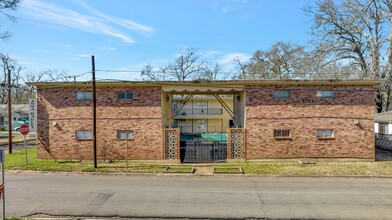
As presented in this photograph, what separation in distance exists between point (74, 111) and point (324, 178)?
52.1ft

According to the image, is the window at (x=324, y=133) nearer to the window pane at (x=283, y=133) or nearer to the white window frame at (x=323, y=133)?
the white window frame at (x=323, y=133)

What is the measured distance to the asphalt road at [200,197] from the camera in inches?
336

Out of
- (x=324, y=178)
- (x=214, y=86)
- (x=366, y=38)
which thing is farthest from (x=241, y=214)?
(x=366, y=38)

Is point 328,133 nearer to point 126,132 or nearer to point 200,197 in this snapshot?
point 200,197

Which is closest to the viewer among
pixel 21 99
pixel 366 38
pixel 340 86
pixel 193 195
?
pixel 193 195

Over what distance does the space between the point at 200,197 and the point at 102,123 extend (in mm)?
10327

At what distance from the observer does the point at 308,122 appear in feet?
57.0

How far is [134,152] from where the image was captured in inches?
691

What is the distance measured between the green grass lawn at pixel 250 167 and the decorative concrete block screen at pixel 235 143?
2.68 feet

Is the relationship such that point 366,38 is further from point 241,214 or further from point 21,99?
point 21,99

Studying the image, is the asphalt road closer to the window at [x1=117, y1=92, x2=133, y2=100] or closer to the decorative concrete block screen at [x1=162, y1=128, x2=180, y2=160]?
the decorative concrete block screen at [x1=162, y1=128, x2=180, y2=160]

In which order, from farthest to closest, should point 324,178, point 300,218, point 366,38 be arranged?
1. point 366,38
2. point 324,178
3. point 300,218

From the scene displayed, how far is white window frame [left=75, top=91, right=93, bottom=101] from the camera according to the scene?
701 inches

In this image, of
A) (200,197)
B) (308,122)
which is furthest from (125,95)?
(308,122)
